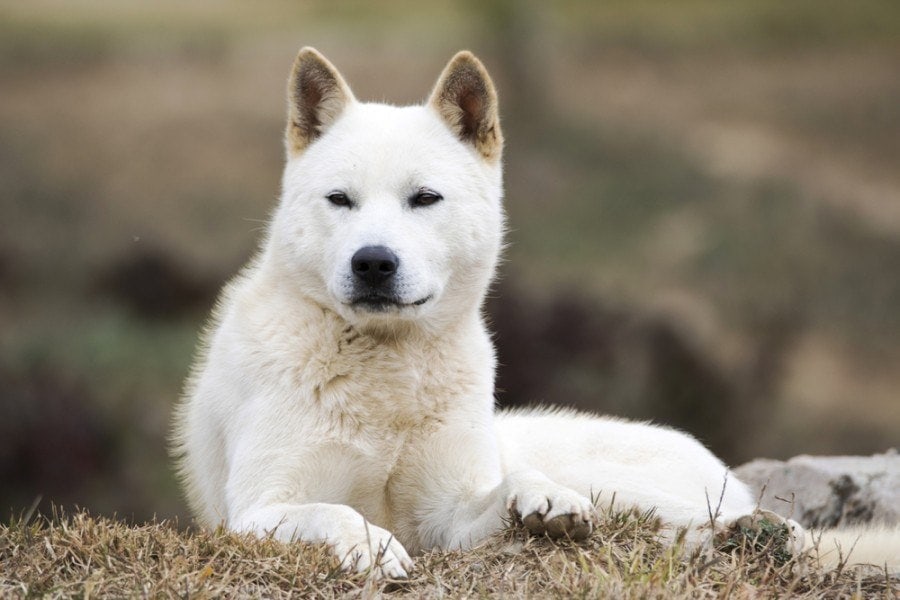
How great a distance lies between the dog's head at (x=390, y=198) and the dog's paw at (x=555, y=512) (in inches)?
45.0

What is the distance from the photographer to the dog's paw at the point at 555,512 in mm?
4672

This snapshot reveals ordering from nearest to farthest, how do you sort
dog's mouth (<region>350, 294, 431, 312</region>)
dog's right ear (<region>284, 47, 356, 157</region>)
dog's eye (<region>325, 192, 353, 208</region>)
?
dog's mouth (<region>350, 294, 431, 312</region>)
dog's eye (<region>325, 192, 353, 208</region>)
dog's right ear (<region>284, 47, 356, 157</region>)

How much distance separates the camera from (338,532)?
468 centimetres

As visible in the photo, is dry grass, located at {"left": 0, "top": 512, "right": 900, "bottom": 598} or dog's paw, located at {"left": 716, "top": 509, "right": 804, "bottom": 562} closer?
dry grass, located at {"left": 0, "top": 512, "right": 900, "bottom": 598}

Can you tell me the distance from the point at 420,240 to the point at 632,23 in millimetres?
23857

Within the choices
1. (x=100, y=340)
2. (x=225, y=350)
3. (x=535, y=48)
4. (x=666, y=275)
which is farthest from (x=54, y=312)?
(x=225, y=350)

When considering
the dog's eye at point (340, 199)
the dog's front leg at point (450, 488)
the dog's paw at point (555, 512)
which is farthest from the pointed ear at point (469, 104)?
the dog's paw at point (555, 512)

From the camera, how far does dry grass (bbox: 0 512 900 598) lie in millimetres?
4277

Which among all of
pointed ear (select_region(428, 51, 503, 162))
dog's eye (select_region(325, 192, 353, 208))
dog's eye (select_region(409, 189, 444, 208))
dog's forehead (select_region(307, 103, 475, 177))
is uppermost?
pointed ear (select_region(428, 51, 503, 162))

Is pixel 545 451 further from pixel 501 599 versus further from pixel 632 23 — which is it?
pixel 632 23

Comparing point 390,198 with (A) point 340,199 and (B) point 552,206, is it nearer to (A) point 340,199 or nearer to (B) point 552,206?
(A) point 340,199

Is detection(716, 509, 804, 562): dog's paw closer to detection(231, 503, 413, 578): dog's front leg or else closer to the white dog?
the white dog

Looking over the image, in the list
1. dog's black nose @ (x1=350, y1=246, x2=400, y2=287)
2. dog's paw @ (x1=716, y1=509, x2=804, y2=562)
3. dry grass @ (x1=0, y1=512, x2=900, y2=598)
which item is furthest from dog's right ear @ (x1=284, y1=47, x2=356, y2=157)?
dog's paw @ (x1=716, y1=509, x2=804, y2=562)

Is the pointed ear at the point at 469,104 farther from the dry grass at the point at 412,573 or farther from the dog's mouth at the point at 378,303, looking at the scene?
the dry grass at the point at 412,573
